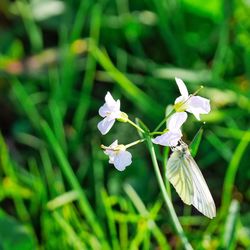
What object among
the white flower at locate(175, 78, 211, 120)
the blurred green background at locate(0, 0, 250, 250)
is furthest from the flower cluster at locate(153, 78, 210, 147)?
the blurred green background at locate(0, 0, 250, 250)

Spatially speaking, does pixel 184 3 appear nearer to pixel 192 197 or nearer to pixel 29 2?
pixel 29 2

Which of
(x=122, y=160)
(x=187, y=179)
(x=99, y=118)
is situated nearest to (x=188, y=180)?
(x=187, y=179)

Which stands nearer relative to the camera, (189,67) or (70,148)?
(70,148)

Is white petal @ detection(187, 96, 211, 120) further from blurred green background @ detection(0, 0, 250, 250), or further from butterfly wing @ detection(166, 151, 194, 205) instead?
blurred green background @ detection(0, 0, 250, 250)

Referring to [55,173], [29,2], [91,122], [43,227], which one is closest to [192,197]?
[43,227]

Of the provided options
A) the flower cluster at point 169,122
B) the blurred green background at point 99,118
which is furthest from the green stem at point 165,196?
the blurred green background at point 99,118

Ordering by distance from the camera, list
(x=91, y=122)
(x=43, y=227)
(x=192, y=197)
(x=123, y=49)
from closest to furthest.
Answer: (x=192, y=197), (x=43, y=227), (x=91, y=122), (x=123, y=49)

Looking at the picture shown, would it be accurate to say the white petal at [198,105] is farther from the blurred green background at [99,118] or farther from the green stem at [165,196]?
the blurred green background at [99,118]
